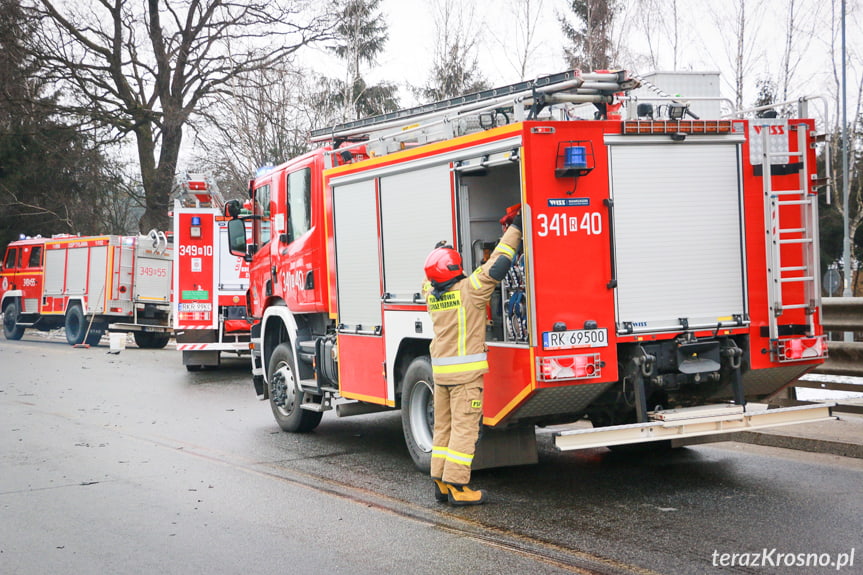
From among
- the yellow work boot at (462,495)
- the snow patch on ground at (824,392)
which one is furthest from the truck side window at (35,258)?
the yellow work boot at (462,495)

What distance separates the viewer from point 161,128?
108 feet

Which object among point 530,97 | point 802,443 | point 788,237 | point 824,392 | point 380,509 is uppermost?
point 530,97

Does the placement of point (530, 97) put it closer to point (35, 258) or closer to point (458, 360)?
point (458, 360)

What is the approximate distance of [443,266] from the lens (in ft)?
21.7

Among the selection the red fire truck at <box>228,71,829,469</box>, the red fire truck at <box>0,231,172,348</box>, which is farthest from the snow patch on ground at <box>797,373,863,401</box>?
the red fire truck at <box>0,231,172,348</box>

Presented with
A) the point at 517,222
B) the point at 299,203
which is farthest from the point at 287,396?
the point at 517,222

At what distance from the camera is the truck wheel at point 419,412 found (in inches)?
301

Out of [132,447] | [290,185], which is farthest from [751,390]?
[132,447]

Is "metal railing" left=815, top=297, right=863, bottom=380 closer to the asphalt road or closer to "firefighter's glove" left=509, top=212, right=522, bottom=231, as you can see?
the asphalt road

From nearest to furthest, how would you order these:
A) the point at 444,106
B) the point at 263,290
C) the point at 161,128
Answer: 1. the point at 444,106
2. the point at 263,290
3. the point at 161,128

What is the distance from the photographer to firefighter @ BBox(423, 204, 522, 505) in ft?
21.4

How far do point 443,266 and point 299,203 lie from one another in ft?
12.3

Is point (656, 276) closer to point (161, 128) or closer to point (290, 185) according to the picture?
point (290, 185)

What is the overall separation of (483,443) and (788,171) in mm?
3046
